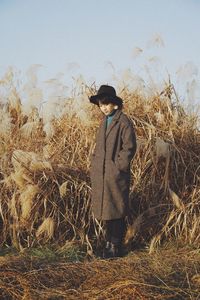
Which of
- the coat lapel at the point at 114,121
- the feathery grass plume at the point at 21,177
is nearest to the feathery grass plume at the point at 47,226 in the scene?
the feathery grass plume at the point at 21,177

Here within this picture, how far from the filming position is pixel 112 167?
440 cm

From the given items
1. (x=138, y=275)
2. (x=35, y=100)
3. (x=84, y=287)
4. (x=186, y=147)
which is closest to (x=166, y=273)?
(x=138, y=275)

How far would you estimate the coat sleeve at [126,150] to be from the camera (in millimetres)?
4332

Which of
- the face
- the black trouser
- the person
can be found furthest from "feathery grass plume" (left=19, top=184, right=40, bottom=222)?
the face

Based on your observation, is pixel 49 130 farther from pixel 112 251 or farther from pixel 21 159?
pixel 112 251

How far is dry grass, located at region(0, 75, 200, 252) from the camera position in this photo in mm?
4801

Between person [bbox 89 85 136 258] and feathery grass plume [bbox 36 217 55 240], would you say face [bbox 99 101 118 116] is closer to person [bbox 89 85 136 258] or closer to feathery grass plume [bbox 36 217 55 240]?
person [bbox 89 85 136 258]

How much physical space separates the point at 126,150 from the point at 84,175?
80 cm

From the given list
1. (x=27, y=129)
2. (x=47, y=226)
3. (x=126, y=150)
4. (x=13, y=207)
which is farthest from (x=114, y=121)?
(x=27, y=129)

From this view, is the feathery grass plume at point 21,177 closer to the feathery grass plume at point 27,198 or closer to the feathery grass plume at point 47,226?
the feathery grass plume at point 27,198

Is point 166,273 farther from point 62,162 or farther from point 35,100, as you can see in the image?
point 35,100

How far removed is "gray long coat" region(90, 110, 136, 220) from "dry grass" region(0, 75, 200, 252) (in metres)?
0.34

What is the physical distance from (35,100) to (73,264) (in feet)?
8.11

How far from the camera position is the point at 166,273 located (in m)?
3.67
